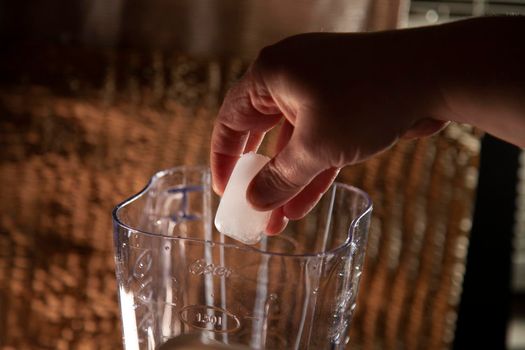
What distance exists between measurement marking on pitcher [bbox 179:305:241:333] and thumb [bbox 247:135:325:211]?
0.08 metres

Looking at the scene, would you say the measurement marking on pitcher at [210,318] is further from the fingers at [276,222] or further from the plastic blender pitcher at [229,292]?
the fingers at [276,222]

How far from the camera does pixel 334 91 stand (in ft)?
1.61

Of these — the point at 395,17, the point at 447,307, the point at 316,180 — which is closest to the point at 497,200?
the point at 447,307

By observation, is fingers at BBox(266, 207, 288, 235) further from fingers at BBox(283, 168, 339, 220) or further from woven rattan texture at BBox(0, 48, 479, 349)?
woven rattan texture at BBox(0, 48, 479, 349)

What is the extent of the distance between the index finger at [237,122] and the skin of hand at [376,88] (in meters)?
0.03

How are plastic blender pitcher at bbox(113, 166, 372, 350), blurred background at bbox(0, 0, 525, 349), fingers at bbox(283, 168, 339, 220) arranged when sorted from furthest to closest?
blurred background at bbox(0, 0, 525, 349)
fingers at bbox(283, 168, 339, 220)
plastic blender pitcher at bbox(113, 166, 372, 350)

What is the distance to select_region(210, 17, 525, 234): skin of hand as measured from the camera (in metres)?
0.49

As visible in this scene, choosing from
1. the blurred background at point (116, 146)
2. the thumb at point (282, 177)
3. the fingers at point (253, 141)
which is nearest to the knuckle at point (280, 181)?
the thumb at point (282, 177)

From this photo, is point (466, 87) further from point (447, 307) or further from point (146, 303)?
point (447, 307)

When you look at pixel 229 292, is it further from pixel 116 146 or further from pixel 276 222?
pixel 116 146

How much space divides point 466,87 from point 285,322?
7.7 inches

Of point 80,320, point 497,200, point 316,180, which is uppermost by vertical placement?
point 316,180

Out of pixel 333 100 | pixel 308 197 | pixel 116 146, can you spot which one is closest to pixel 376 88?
pixel 333 100

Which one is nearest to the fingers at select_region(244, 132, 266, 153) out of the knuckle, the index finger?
the index finger
